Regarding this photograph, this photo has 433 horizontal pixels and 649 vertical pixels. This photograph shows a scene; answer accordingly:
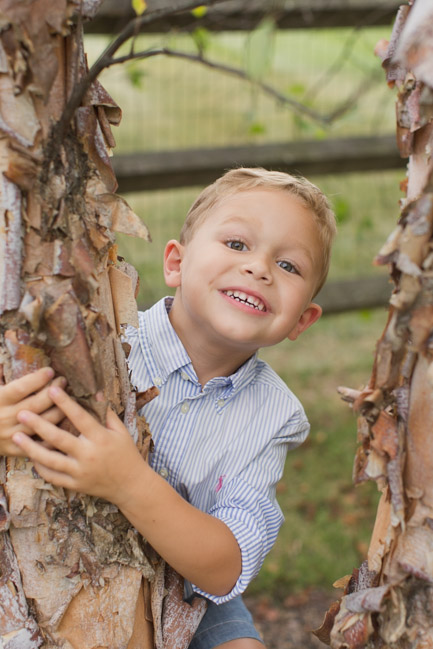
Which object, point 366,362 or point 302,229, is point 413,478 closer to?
point 302,229

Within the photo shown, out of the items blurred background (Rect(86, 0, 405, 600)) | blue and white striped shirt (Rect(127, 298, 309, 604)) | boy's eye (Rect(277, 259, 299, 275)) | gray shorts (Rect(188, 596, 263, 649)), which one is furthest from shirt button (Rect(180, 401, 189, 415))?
blurred background (Rect(86, 0, 405, 600))

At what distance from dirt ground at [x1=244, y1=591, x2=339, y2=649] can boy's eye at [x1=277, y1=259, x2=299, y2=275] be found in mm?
1774

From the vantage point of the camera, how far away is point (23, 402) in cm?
115

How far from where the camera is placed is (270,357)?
5.15 metres

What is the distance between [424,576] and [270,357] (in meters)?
4.02

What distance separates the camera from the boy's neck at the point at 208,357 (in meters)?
1.70

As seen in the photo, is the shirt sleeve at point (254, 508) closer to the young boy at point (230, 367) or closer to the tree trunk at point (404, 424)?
the young boy at point (230, 367)

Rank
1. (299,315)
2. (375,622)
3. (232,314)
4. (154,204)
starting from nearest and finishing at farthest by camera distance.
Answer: (375,622)
(232,314)
(299,315)
(154,204)

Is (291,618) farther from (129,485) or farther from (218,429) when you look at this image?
(129,485)

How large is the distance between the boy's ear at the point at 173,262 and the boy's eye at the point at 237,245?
186mm

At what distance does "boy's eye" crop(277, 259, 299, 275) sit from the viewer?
164 cm

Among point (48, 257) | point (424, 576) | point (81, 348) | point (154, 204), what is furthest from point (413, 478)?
point (154, 204)

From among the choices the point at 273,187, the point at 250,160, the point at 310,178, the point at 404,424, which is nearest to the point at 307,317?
the point at 273,187

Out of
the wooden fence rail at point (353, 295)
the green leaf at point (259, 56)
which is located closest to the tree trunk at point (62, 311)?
the green leaf at point (259, 56)
